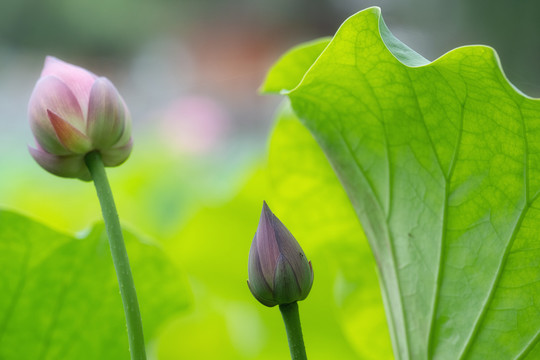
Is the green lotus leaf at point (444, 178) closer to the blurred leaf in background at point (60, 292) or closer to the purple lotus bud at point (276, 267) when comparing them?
the purple lotus bud at point (276, 267)

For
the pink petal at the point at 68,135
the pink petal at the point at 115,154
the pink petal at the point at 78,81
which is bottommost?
the pink petal at the point at 115,154

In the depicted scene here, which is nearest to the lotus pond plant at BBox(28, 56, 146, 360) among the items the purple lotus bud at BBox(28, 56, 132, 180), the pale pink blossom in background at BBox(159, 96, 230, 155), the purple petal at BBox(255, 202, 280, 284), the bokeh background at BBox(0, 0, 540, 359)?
the purple lotus bud at BBox(28, 56, 132, 180)

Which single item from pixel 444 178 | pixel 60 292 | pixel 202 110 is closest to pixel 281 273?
pixel 444 178

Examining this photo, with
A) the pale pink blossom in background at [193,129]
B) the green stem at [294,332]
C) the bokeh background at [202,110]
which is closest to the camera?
the green stem at [294,332]

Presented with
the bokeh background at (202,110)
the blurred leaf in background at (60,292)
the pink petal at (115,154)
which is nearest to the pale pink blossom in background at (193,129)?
the bokeh background at (202,110)

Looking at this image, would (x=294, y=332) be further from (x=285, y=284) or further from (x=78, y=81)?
(x=78, y=81)

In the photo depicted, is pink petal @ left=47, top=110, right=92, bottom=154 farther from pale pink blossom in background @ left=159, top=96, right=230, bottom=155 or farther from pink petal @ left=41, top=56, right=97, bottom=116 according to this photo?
pale pink blossom in background @ left=159, top=96, right=230, bottom=155

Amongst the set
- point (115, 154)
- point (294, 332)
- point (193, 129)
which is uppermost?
point (193, 129)
